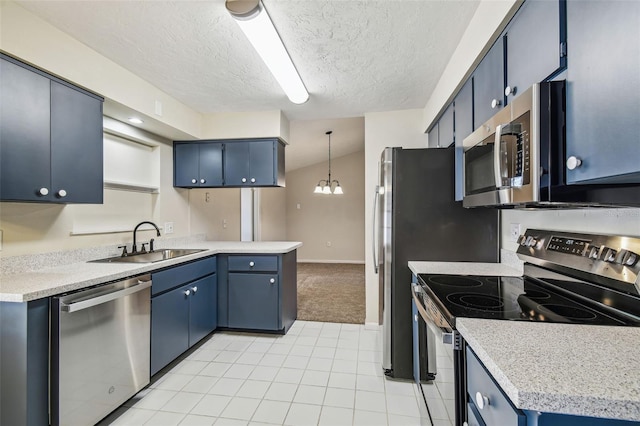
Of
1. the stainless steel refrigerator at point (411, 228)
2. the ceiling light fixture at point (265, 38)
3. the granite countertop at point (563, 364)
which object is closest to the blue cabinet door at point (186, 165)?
the ceiling light fixture at point (265, 38)

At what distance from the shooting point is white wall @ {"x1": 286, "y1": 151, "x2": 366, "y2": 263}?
23.9 feet

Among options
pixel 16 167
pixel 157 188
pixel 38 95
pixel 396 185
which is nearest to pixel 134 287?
pixel 16 167

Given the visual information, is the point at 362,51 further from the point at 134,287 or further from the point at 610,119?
the point at 134,287

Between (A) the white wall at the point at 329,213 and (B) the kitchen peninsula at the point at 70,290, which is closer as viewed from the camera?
(B) the kitchen peninsula at the point at 70,290

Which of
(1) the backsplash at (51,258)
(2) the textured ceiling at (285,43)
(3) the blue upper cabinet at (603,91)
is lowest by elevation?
(1) the backsplash at (51,258)

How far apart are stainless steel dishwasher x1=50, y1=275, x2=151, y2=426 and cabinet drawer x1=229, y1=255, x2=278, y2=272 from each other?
96 centimetres

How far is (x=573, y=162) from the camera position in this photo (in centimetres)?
85

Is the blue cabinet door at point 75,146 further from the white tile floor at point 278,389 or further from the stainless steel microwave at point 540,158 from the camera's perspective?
the stainless steel microwave at point 540,158

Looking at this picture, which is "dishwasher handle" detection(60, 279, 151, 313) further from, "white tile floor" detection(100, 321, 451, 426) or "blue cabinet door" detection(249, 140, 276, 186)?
"blue cabinet door" detection(249, 140, 276, 186)

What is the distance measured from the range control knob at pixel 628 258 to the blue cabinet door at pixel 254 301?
2400 mm

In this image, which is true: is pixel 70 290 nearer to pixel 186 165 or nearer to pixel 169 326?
pixel 169 326

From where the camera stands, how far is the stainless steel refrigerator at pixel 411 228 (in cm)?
199

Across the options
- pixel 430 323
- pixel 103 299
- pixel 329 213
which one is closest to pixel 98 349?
pixel 103 299

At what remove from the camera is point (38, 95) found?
5.24ft
